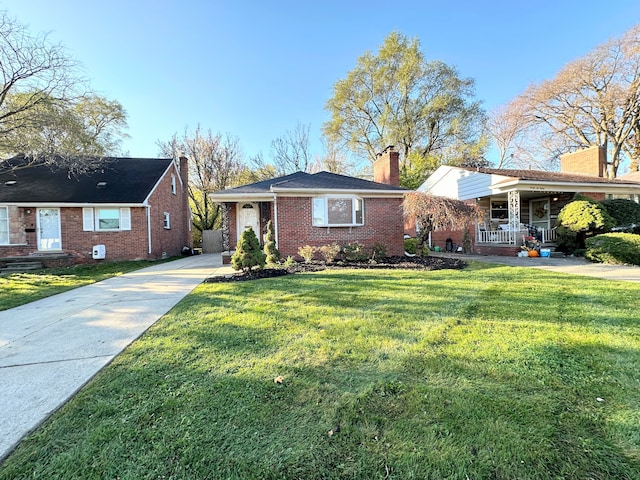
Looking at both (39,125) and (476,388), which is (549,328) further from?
(39,125)

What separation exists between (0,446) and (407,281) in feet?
20.3

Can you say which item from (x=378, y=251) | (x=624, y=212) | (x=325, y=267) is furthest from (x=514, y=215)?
(x=325, y=267)

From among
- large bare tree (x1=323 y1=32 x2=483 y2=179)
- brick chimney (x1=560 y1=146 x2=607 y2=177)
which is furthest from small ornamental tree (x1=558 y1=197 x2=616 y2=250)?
large bare tree (x1=323 y1=32 x2=483 y2=179)

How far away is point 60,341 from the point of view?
3.48m

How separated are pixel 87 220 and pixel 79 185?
7.49 ft

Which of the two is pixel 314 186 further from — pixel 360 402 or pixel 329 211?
pixel 360 402

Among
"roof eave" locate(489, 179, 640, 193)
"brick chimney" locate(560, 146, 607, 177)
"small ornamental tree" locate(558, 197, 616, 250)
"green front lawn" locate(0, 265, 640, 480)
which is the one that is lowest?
"green front lawn" locate(0, 265, 640, 480)

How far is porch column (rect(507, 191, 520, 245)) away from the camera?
12467 mm

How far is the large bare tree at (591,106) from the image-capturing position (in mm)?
19062

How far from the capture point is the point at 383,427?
1873 mm

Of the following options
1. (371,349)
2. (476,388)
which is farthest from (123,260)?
(476,388)

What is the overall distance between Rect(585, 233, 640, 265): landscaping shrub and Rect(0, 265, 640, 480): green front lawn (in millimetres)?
6833

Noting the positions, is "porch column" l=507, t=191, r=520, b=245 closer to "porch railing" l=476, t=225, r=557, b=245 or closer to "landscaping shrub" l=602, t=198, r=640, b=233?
"porch railing" l=476, t=225, r=557, b=245

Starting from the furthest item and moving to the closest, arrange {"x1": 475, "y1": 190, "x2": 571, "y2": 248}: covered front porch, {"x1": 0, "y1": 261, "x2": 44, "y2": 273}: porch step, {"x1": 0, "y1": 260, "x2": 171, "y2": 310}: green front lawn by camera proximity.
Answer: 1. {"x1": 475, "y1": 190, "x2": 571, "y2": 248}: covered front porch
2. {"x1": 0, "y1": 261, "x2": 44, "y2": 273}: porch step
3. {"x1": 0, "y1": 260, "x2": 171, "y2": 310}: green front lawn
